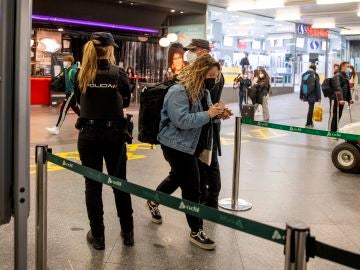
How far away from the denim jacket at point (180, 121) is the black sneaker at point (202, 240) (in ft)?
2.35

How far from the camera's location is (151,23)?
64.1ft

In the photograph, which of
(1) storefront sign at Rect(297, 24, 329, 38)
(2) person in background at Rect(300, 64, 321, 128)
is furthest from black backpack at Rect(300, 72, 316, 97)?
(1) storefront sign at Rect(297, 24, 329, 38)

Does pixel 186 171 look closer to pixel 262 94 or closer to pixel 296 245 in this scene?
pixel 296 245

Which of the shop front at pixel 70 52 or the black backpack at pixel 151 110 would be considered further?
the shop front at pixel 70 52

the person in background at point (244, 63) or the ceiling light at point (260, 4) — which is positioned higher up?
the ceiling light at point (260, 4)

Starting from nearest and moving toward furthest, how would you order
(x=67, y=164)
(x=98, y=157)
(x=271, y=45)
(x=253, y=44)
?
(x=67, y=164)
(x=98, y=157)
(x=253, y=44)
(x=271, y=45)

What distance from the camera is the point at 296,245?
196 cm

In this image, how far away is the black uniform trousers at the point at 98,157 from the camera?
3.74 m

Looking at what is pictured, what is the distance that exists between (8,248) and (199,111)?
6.20ft

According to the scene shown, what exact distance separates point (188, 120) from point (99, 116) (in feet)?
2.27

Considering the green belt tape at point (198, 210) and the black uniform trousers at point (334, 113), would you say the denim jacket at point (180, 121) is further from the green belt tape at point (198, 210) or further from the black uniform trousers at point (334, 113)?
the black uniform trousers at point (334, 113)

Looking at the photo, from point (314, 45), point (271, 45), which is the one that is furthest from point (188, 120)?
point (314, 45)

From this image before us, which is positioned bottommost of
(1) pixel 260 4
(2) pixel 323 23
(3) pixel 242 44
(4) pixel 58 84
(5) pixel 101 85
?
(5) pixel 101 85

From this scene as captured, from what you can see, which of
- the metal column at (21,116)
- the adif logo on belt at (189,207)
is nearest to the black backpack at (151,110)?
the adif logo on belt at (189,207)
